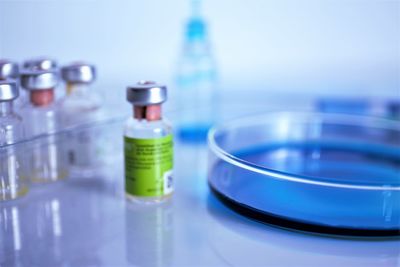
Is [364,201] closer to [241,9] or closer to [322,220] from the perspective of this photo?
[322,220]

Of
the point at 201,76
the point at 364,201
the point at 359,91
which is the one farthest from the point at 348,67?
the point at 364,201

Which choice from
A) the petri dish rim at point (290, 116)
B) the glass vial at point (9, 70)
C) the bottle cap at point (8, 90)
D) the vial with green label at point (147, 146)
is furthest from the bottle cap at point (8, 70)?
the petri dish rim at point (290, 116)

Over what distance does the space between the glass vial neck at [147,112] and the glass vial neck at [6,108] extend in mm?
194

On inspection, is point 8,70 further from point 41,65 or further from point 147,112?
point 147,112

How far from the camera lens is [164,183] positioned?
0.67m

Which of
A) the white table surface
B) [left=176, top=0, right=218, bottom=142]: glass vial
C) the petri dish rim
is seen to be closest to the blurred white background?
[left=176, top=0, right=218, bottom=142]: glass vial

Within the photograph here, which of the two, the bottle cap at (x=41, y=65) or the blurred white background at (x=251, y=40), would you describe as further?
the blurred white background at (x=251, y=40)

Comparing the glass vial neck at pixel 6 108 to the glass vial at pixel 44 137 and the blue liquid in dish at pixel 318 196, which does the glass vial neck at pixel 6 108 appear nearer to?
the glass vial at pixel 44 137

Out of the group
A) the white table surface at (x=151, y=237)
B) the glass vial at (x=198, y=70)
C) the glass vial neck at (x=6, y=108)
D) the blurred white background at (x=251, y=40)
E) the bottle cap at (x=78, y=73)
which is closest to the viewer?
the white table surface at (x=151, y=237)

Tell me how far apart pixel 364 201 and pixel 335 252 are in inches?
3.5

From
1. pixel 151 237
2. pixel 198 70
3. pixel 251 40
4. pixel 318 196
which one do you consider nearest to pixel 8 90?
pixel 151 237

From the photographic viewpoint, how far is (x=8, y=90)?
610 millimetres

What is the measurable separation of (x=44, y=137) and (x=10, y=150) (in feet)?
0.24

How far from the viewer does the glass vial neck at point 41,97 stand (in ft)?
2.41
